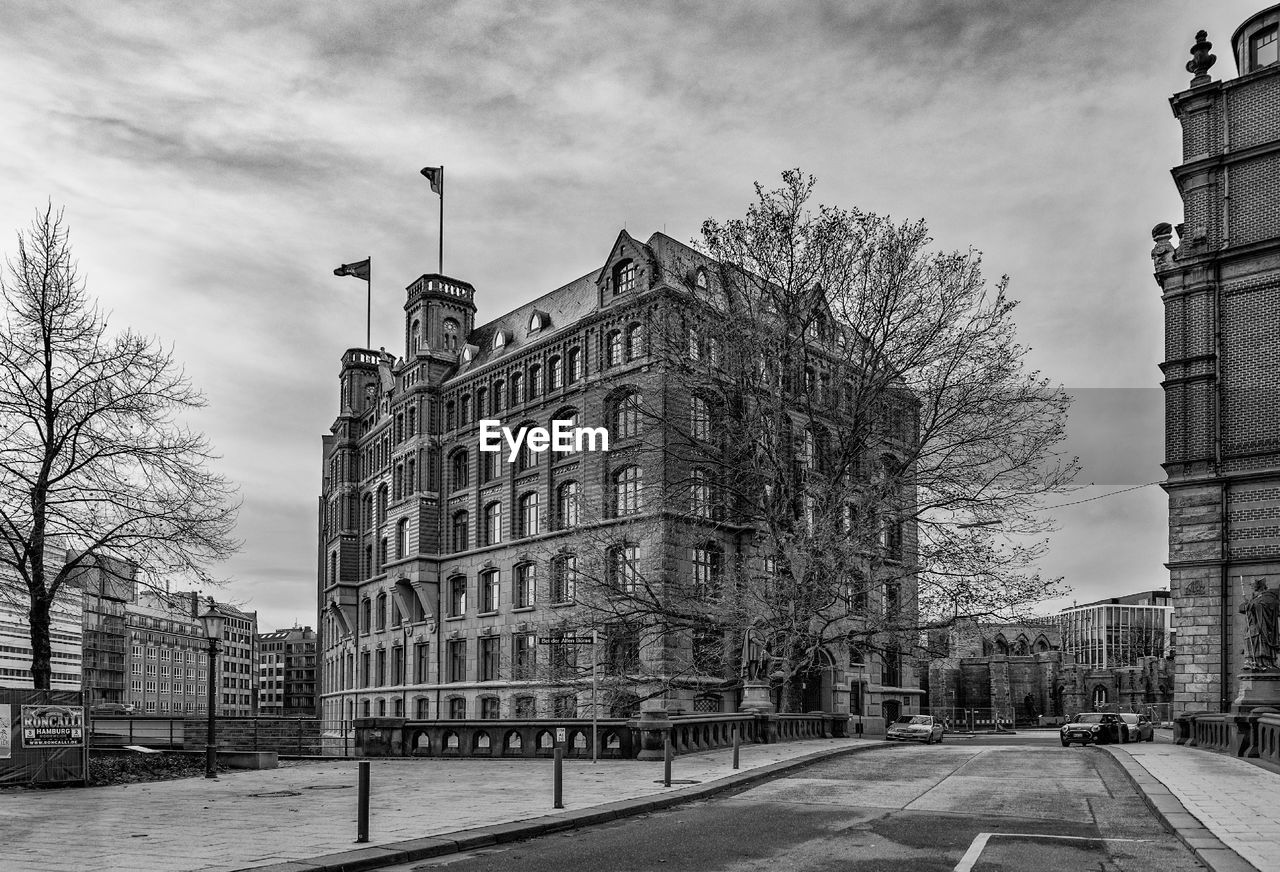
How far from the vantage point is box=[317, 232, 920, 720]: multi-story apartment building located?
4691 centimetres

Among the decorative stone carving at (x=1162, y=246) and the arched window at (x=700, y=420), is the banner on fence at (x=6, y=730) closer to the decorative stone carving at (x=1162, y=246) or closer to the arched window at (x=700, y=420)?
the arched window at (x=700, y=420)

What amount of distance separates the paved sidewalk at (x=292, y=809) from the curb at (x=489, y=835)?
0.06m

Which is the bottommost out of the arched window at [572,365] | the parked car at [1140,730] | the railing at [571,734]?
the parked car at [1140,730]

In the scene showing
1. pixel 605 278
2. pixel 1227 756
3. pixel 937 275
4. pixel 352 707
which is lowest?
A: pixel 352 707

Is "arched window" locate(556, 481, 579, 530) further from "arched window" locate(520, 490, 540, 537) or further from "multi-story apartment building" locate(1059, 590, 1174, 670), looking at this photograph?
"multi-story apartment building" locate(1059, 590, 1174, 670)

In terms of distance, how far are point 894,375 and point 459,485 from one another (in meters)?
36.8

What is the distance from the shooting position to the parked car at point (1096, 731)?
38.4m

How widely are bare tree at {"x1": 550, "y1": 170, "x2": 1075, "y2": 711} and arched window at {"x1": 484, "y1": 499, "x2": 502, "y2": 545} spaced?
26.4 m

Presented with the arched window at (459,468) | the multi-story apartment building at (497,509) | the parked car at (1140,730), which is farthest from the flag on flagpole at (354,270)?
the parked car at (1140,730)

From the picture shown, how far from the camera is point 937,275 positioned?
1175 inches

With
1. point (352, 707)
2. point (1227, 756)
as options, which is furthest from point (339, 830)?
point (352, 707)

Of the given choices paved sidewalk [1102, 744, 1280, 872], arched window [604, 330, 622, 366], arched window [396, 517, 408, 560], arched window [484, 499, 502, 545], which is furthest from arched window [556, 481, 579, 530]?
paved sidewalk [1102, 744, 1280, 872]

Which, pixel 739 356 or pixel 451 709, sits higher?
pixel 739 356

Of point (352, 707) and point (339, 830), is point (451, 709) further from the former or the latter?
point (339, 830)
